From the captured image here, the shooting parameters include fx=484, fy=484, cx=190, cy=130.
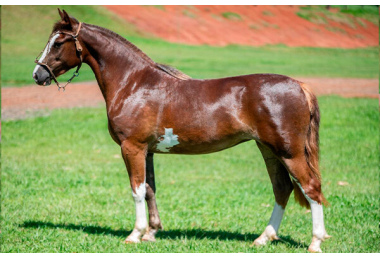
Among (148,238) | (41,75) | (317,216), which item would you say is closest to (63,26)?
(41,75)

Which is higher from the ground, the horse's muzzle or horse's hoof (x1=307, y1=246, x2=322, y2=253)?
the horse's muzzle

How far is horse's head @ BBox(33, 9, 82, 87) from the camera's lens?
5.12m

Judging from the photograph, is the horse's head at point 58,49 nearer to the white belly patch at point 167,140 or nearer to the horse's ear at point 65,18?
the horse's ear at point 65,18

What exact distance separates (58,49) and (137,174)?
157 cm

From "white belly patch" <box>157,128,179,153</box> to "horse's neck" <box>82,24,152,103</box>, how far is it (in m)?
0.72

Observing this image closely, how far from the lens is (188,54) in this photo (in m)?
34.4

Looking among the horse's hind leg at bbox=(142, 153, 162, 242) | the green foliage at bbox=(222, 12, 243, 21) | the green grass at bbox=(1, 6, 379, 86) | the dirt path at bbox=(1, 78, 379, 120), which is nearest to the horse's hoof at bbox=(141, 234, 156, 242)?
the horse's hind leg at bbox=(142, 153, 162, 242)

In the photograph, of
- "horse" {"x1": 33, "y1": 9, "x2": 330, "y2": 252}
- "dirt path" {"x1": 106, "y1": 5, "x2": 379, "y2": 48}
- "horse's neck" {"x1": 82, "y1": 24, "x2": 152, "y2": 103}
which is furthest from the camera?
"dirt path" {"x1": 106, "y1": 5, "x2": 379, "y2": 48}

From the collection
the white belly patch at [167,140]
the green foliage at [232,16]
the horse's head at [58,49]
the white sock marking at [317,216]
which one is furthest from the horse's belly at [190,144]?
the green foliage at [232,16]

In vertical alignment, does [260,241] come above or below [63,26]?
below

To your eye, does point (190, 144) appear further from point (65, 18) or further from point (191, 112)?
point (65, 18)

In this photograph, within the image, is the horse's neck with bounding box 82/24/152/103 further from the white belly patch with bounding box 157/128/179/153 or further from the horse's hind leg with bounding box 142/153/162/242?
the horse's hind leg with bounding box 142/153/162/242

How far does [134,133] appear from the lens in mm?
5062

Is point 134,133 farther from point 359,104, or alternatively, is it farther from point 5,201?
point 359,104
